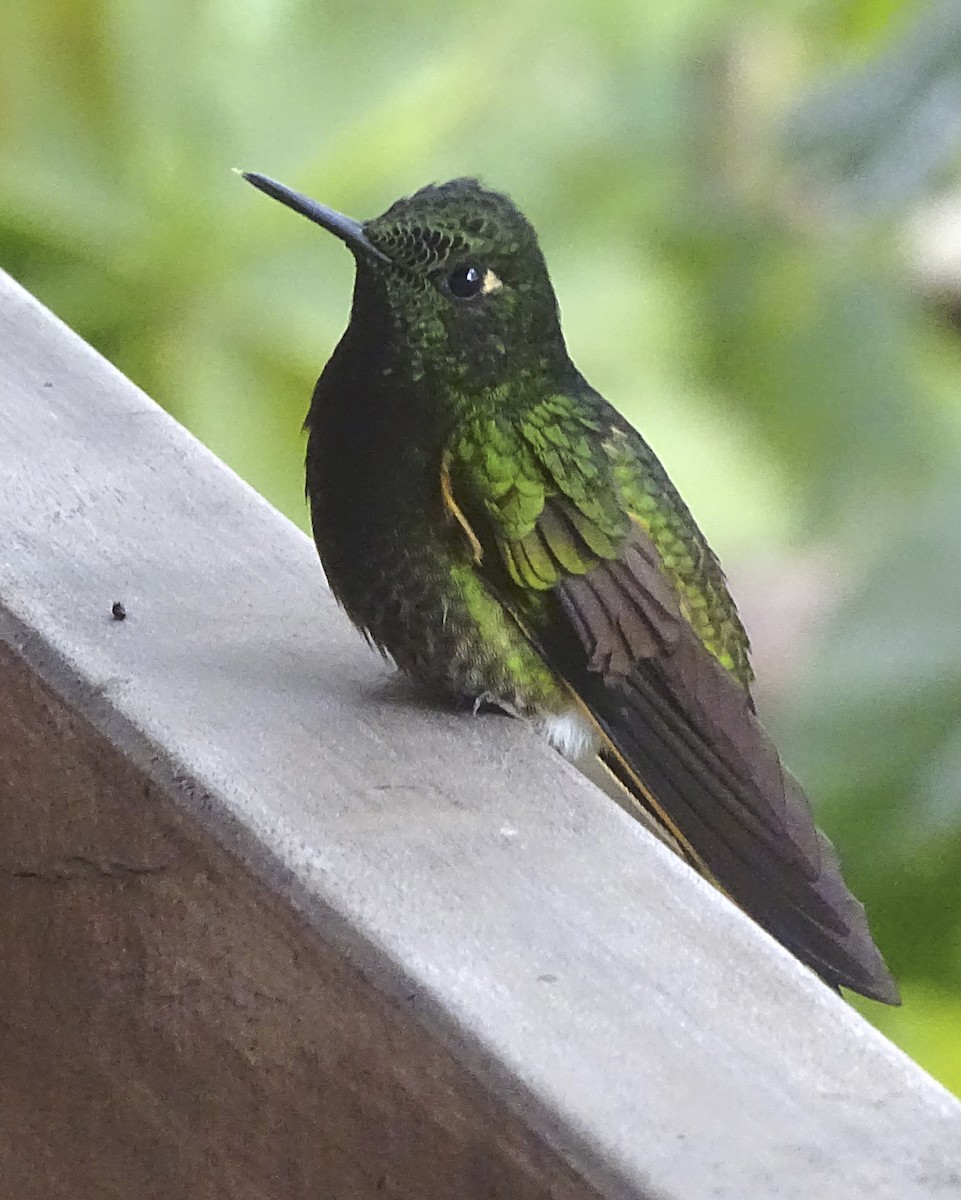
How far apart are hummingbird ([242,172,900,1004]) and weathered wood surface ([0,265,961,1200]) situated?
0.11 m

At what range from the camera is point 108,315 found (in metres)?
2.25

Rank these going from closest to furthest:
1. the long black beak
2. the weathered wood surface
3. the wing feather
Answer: the weathered wood surface
the long black beak
the wing feather

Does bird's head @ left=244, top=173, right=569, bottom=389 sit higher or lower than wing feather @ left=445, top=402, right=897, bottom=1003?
higher

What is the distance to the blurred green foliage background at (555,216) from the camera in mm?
2178

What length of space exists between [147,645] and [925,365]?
152cm

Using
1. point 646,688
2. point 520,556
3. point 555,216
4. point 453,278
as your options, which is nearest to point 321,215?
point 453,278

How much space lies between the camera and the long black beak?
96cm

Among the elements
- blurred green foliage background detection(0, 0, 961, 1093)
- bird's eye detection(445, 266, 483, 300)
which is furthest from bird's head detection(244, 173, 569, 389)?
blurred green foliage background detection(0, 0, 961, 1093)

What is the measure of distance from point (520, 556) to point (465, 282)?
18 centimetres

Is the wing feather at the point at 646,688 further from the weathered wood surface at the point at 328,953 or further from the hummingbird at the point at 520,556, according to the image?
the weathered wood surface at the point at 328,953

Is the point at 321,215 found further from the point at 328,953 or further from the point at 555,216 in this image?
the point at 555,216

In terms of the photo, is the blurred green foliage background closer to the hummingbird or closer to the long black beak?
the hummingbird

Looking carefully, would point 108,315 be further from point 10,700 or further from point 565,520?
point 10,700

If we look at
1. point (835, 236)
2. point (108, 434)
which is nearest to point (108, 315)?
point (835, 236)
